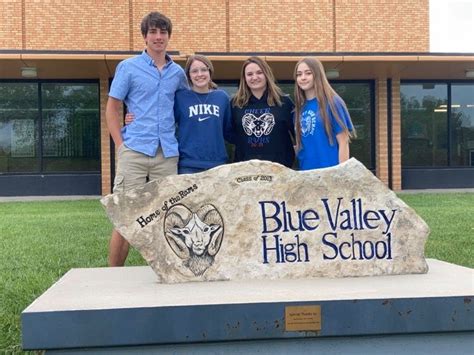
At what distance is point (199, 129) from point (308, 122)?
29.8 inches

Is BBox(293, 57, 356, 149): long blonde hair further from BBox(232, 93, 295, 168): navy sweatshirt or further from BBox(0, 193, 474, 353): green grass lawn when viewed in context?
BBox(0, 193, 474, 353): green grass lawn

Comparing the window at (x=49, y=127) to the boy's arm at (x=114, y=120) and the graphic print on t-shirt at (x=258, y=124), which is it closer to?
the boy's arm at (x=114, y=120)

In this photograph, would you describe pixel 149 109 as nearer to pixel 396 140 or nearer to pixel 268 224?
pixel 268 224

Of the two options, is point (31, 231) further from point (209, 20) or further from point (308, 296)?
point (209, 20)

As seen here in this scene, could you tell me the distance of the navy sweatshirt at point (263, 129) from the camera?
4.40 m

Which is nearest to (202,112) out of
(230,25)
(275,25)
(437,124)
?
(230,25)

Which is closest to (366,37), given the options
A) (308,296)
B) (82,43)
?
(82,43)

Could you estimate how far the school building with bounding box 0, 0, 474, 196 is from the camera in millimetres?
15875

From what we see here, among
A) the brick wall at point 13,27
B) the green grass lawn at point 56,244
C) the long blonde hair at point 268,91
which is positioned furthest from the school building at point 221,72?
the long blonde hair at point 268,91

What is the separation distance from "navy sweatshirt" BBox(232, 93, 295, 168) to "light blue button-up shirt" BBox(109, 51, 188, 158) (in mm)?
485

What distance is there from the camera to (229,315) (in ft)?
9.66

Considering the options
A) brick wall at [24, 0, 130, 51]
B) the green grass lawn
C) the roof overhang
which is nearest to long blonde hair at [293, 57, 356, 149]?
the green grass lawn

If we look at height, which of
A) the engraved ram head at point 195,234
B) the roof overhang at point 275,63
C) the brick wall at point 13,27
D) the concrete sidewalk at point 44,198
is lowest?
the concrete sidewalk at point 44,198

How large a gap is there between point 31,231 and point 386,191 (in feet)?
21.1
